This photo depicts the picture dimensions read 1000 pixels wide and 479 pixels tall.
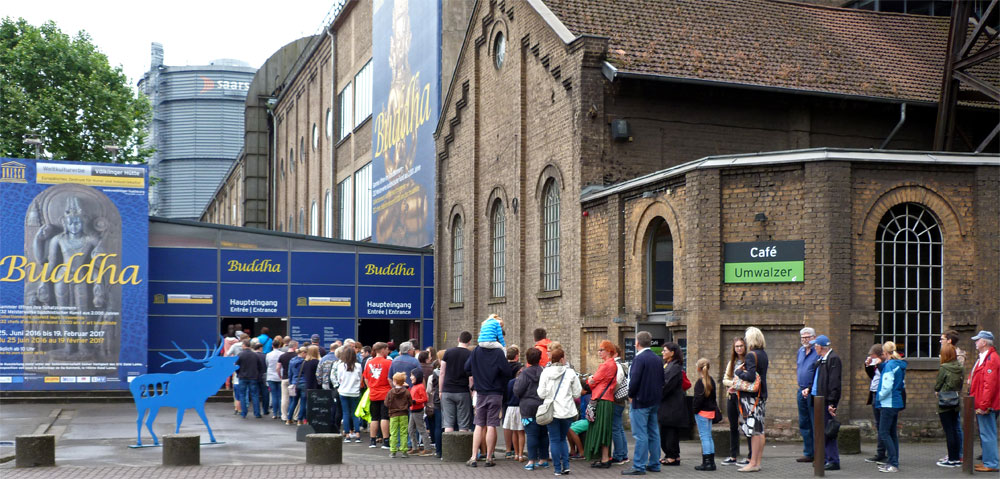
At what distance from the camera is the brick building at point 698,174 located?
17.8 metres

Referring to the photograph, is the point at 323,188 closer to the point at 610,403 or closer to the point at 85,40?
the point at 85,40

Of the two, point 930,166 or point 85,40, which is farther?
point 85,40

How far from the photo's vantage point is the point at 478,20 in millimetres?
29953

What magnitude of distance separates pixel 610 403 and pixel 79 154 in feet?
127

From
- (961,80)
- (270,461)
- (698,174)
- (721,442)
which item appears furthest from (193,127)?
(721,442)

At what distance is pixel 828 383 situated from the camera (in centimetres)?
1415

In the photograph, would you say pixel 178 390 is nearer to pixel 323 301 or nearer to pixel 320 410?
pixel 320 410

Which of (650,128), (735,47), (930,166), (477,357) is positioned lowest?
(477,357)

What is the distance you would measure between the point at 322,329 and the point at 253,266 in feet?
9.28

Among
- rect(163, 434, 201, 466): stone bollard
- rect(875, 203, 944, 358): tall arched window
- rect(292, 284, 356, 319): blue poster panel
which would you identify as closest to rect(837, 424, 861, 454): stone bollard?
rect(875, 203, 944, 358): tall arched window

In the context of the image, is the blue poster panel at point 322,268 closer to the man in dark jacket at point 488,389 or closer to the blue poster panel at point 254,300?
the blue poster panel at point 254,300

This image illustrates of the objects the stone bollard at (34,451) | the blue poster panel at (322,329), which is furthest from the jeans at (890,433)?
the blue poster panel at (322,329)

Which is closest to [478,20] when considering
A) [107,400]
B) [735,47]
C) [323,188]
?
[735,47]

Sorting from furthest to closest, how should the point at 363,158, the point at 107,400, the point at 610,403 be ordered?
1. the point at 363,158
2. the point at 107,400
3. the point at 610,403
